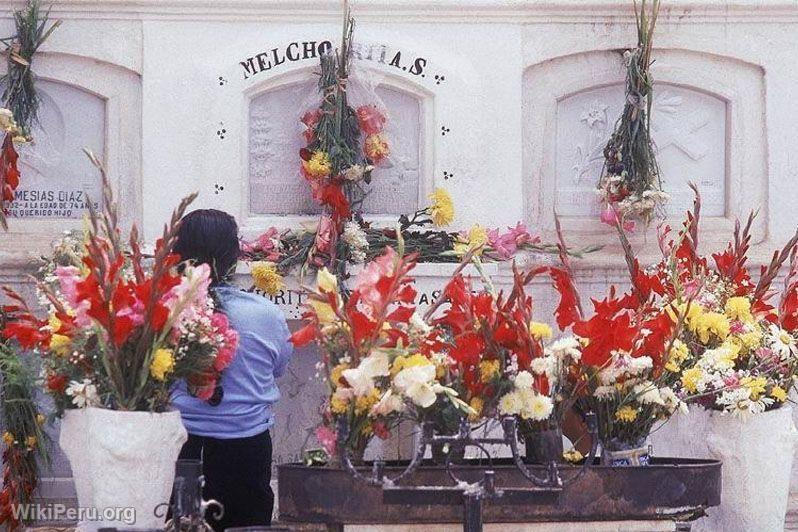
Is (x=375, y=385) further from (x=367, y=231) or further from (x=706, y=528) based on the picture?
(x=367, y=231)

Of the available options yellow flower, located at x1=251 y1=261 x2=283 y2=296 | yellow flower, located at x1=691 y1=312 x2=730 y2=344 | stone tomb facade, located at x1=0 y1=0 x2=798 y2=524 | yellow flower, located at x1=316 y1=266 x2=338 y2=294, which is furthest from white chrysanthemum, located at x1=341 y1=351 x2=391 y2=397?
stone tomb facade, located at x1=0 y1=0 x2=798 y2=524

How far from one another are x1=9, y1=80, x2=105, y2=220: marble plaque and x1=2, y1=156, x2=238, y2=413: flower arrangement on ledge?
2.55 meters

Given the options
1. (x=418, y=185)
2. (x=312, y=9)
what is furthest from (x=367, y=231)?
(x=312, y=9)

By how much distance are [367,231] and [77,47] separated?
161 centimetres

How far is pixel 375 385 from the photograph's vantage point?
14.9ft

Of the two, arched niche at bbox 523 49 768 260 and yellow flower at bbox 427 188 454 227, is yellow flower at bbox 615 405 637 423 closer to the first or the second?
yellow flower at bbox 427 188 454 227

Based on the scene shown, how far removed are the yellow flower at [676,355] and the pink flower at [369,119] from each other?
226 cm

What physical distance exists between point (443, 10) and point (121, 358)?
3.31 metres

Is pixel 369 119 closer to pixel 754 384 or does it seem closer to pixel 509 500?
pixel 754 384

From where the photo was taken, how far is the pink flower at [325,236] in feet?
22.7

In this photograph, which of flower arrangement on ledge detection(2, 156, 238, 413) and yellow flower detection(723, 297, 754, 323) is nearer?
flower arrangement on ledge detection(2, 156, 238, 413)

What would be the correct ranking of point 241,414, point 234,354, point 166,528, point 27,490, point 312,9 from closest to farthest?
1. point 166,528
2. point 234,354
3. point 241,414
4. point 27,490
5. point 312,9

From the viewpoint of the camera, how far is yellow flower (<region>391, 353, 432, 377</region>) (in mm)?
4484

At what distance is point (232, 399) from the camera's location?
5.20 meters
